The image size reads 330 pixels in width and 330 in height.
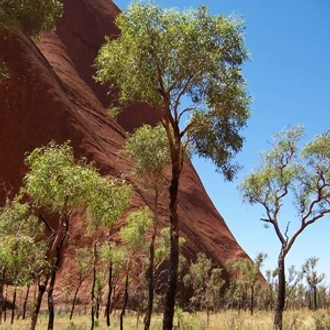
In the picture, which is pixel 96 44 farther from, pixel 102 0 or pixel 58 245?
pixel 58 245

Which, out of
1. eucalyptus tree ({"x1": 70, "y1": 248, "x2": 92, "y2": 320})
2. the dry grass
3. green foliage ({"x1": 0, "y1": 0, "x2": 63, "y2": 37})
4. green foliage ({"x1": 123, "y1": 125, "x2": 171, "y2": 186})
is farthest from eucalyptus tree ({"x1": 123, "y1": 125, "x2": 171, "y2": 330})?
eucalyptus tree ({"x1": 70, "y1": 248, "x2": 92, "y2": 320})

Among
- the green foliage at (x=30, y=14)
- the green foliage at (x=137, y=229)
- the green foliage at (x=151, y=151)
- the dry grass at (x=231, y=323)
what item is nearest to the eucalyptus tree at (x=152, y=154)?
the green foliage at (x=151, y=151)

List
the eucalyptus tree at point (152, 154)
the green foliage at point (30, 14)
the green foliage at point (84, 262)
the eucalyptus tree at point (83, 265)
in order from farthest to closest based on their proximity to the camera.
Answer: the green foliage at point (84, 262) → the eucalyptus tree at point (83, 265) → the eucalyptus tree at point (152, 154) → the green foliage at point (30, 14)

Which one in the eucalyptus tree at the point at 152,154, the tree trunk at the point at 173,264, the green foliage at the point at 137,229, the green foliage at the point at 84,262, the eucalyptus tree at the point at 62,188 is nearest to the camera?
the tree trunk at the point at 173,264

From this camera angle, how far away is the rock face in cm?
5672

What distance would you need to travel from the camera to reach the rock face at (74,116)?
186 feet

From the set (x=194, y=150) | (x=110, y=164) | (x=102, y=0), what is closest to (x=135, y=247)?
(x=194, y=150)

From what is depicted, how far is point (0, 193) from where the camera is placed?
54.0m

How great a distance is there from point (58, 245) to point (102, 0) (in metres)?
109

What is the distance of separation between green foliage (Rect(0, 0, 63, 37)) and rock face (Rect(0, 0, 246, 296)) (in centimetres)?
2120

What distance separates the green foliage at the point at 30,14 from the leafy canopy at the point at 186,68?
262cm

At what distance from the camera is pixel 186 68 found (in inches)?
594

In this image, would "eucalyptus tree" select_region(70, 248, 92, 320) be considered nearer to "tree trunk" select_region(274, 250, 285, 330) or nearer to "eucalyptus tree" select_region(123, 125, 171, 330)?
"eucalyptus tree" select_region(123, 125, 171, 330)

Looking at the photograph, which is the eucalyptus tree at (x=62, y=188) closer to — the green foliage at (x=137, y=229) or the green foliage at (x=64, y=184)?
the green foliage at (x=64, y=184)
